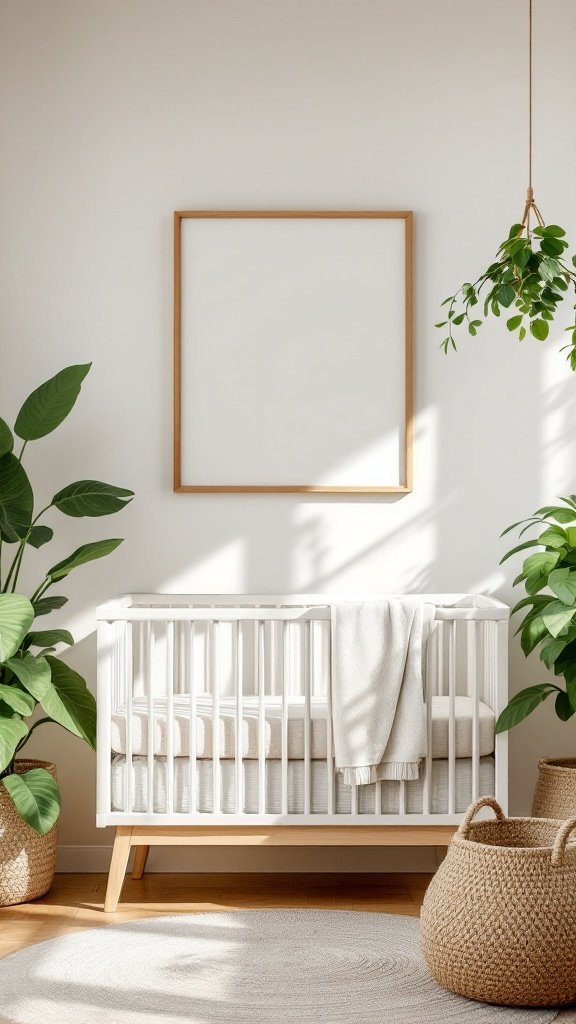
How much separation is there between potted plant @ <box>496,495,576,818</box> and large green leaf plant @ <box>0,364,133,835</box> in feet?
3.47

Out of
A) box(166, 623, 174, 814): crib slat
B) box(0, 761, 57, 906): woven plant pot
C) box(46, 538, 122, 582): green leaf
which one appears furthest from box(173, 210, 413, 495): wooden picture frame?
box(0, 761, 57, 906): woven plant pot

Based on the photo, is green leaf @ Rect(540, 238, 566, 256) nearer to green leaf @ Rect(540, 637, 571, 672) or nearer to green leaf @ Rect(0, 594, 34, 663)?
green leaf @ Rect(540, 637, 571, 672)

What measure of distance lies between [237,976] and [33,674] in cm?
84

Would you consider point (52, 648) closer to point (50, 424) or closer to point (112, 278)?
point (50, 424)

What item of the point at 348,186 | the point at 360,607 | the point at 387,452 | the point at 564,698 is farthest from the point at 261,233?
the point at 564,698

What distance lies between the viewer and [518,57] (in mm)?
3037

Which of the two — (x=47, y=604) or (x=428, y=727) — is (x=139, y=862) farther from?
(x=428, y=727)

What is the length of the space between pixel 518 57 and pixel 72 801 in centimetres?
251

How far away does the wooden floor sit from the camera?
2.48 meters

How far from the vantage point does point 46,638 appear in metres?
2.67

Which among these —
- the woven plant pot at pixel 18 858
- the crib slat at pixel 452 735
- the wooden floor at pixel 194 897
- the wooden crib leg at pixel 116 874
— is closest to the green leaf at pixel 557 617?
the crib slat at pixel 452 735

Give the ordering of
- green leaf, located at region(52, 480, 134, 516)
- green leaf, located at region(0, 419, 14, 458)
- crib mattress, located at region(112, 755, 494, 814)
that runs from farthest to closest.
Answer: green leaf, located at region(52, 480, 134, 516) → green leaf, located at region(0, 419, 14, 458) → crib mattress, located at region(112, 755, 494, 814)

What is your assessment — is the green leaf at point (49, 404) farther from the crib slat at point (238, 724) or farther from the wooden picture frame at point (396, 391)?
the crib slat at point (238, 724)

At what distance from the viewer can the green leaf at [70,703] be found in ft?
8.30
